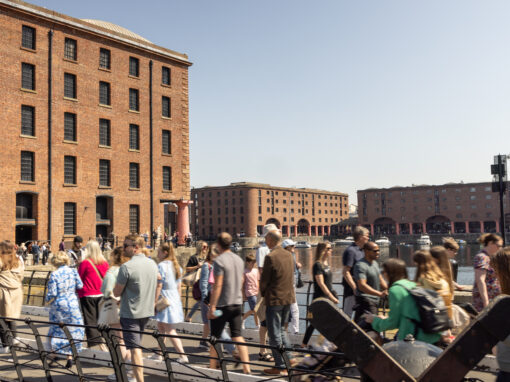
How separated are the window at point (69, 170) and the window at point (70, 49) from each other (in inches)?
294

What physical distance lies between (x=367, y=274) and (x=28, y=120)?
33.1 meters

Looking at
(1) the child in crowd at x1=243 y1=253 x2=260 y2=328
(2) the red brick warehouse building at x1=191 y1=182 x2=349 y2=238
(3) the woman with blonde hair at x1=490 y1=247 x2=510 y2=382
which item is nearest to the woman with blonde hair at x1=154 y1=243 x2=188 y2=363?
(1) the child in crowd at x1=243 y1=253 x2=260 y2=328

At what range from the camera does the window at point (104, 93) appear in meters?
38.3

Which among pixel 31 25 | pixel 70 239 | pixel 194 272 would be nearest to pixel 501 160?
pixel 194 272

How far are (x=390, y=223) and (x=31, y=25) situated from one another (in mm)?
99893

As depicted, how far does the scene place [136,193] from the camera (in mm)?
39969

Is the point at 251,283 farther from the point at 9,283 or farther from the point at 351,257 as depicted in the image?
the point at 9,283

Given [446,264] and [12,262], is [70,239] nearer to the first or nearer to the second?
[12,262]

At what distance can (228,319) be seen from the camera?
6695 mm

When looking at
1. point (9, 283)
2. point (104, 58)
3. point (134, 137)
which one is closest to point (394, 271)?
point (9, 283)

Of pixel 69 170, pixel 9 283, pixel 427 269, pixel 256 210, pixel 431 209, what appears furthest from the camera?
pixel 256 210

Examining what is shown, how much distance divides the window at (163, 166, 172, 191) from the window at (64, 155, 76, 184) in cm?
834

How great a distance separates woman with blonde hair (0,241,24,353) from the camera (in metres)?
7.88

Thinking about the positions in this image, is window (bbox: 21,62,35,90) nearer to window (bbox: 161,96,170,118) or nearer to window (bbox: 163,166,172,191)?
window (bbox: 161,96,170,118)
